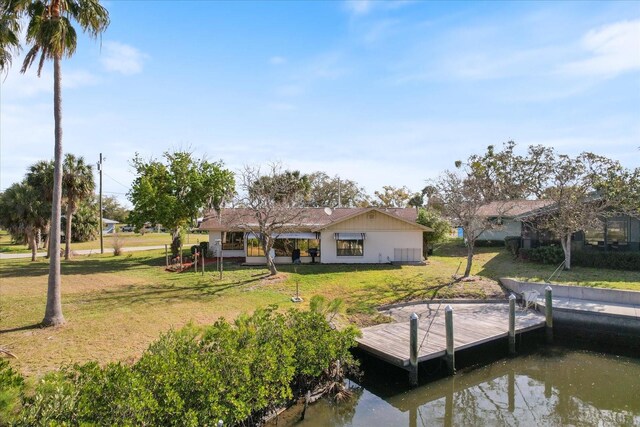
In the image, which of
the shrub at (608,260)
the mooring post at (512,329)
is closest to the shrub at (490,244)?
the shrub at (608,260)

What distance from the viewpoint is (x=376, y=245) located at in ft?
88.0

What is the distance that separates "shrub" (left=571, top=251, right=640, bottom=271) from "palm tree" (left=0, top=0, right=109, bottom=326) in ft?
80.9

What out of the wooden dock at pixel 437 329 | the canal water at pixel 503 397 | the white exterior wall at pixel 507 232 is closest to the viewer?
the canal water at pixel 503 397

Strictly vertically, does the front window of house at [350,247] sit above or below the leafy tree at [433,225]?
below

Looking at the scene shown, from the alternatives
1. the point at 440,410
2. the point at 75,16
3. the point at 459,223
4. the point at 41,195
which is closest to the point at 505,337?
the point at 440,410

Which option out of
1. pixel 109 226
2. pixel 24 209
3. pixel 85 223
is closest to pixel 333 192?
pixel 85 223

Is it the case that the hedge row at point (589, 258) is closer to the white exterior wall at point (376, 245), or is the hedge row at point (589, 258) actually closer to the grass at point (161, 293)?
the grass at point (161, 293)

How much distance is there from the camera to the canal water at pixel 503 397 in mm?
8859

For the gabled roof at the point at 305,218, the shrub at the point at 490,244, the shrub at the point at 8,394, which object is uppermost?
the gabled roof at the point at 305,218

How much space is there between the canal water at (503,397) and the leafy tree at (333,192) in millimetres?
42109

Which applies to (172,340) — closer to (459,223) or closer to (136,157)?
(459,223)

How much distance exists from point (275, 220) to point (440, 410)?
13.7 meters

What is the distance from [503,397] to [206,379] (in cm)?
758

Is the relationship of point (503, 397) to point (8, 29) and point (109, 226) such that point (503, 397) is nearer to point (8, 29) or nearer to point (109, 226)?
point (8, 29)
